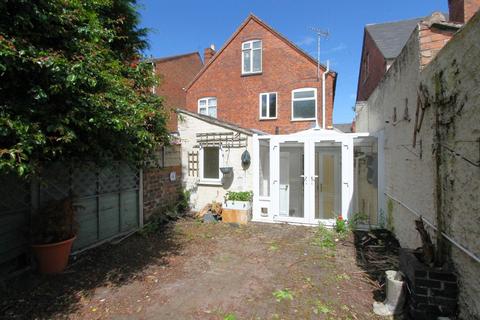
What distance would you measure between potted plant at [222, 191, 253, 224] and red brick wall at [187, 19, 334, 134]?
21.4 ft

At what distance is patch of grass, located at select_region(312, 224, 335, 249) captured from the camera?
557 cm

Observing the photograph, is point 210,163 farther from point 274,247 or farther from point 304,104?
point 304,104

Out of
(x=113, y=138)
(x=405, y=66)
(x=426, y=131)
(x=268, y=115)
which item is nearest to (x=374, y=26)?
(x=268, y=115)

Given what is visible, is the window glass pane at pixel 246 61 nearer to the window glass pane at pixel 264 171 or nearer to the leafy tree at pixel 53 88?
the window glass pane at pixel 264 171

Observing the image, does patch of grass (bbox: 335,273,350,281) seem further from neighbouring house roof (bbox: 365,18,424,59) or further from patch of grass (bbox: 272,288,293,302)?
neighbouring house roof (bbox: 365,18,424,59)

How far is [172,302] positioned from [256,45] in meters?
13.4

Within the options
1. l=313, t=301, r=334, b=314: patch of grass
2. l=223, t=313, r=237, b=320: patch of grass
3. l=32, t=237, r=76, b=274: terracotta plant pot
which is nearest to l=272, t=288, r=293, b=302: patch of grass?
l=313, t=301, r=334, b=314: patch of grass

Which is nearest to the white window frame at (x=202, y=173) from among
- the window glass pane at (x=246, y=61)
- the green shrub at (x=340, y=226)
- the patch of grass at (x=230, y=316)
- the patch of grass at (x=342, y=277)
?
the green shrub at (x=340, y=226)

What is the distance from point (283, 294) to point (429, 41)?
13.5 ft

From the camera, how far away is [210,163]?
8.57 m

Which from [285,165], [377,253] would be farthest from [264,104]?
[377,253]

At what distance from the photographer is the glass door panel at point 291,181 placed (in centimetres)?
771

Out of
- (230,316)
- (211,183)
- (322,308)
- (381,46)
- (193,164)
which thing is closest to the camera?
(230,316)

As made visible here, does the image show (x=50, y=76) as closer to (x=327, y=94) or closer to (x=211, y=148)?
(x=211, y=148)
